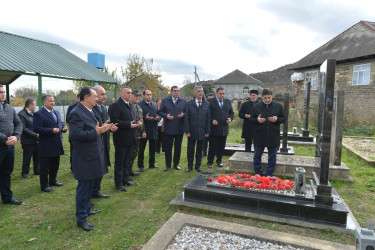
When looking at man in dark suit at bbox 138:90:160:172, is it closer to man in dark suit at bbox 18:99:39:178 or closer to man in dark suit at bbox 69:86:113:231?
man in dark suit at bbox 18:99:39:178

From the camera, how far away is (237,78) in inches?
1907

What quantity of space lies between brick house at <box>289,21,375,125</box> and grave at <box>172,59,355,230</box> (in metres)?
14.3

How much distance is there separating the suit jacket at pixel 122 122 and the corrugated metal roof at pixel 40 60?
15.8 ft

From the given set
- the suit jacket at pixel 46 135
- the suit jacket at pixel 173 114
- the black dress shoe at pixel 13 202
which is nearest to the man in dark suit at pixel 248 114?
the suit jacket at pixel 173 114

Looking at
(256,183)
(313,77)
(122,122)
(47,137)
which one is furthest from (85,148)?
(313,77)

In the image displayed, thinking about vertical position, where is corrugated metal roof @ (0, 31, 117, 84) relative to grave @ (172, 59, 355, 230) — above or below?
above

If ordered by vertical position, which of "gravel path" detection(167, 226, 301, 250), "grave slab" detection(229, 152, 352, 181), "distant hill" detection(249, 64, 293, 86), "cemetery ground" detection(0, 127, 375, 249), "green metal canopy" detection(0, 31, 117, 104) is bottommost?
"cemetery ground" detection(0, 127, 375, 249)

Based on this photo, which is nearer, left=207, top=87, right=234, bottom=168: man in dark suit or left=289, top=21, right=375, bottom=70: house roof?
left=207, top=87, right=234, bottom=168: man in dark suit

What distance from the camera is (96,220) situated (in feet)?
12.7

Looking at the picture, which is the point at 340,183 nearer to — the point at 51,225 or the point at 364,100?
the point at 51,225

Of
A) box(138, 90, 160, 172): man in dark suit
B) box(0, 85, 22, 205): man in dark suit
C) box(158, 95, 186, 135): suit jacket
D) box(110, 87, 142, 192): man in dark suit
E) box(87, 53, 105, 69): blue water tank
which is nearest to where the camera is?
box(0, 85, 22, 205): man in dark suit

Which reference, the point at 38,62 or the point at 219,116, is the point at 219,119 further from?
the point at 38,62

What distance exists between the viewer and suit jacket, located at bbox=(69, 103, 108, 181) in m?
3.34

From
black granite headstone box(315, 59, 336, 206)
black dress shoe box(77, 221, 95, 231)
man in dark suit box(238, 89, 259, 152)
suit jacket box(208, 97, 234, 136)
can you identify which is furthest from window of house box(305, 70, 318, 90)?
black dress shoe box(77, 221, 95, 231)
